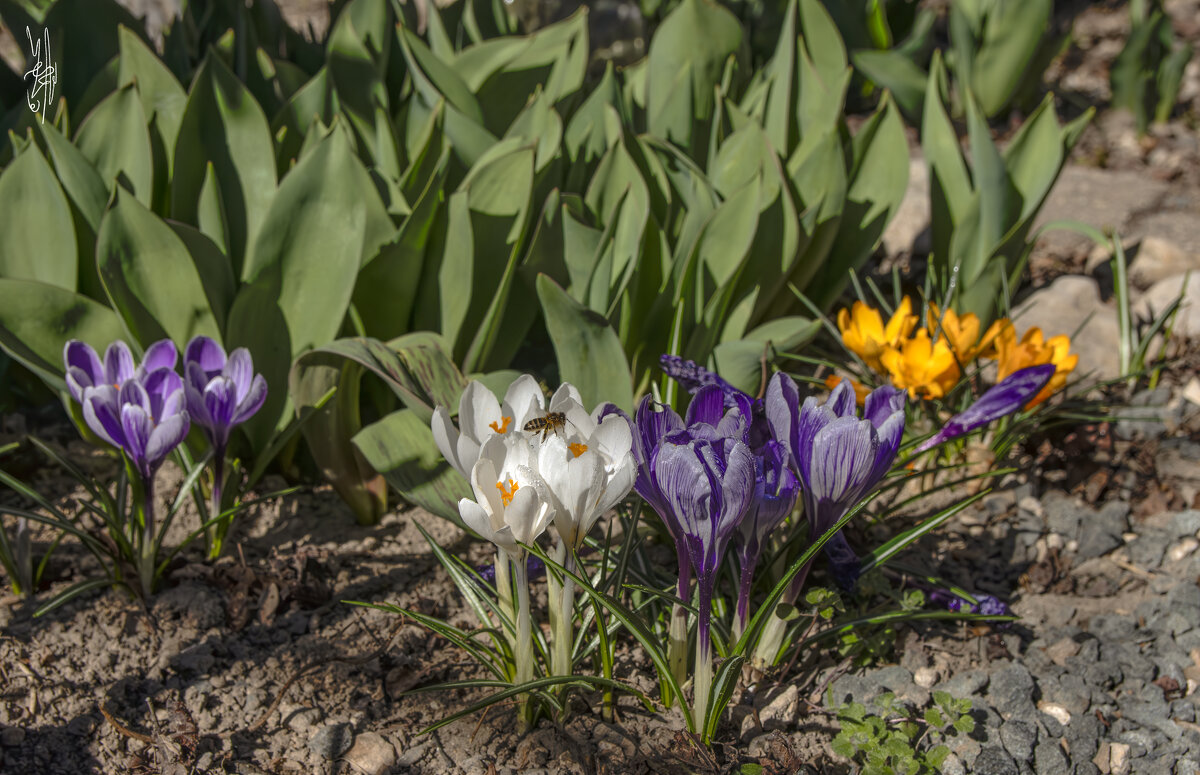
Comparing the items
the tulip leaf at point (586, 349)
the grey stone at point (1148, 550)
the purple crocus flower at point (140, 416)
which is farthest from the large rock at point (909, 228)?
the purple crocus flower at point (140, 416)

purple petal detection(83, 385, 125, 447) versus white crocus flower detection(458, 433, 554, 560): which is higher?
white crocus flower detection(458, 433, 554, 560)

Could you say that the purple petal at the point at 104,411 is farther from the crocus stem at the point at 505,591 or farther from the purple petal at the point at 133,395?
the crocus stem at the point at 505,591

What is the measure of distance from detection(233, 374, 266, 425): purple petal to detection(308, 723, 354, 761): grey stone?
1.78 ft

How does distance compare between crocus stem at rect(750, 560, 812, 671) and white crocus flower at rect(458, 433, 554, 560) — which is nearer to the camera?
white crocus flower at rect(458, 433, 554, 560)

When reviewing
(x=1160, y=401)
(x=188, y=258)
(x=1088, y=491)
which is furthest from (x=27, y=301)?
(x=1160, y=401)

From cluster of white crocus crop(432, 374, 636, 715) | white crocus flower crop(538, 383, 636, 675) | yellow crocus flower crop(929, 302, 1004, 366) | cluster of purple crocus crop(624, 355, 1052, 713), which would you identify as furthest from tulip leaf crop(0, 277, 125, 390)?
yellow crocus flower crop(929, 302, 1004, 366)

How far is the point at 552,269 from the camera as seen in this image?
2.05m

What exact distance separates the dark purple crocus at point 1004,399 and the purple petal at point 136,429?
1339 millimetres

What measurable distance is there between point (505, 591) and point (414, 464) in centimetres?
35

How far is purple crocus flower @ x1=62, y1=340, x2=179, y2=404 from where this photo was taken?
1654 mm

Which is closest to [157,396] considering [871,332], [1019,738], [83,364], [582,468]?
[83,364]

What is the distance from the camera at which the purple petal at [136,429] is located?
1533 millimetres

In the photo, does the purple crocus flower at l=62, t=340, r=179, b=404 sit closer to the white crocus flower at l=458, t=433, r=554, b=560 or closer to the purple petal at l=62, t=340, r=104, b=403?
the purple petal at l=62, t=340, r=104, b=403

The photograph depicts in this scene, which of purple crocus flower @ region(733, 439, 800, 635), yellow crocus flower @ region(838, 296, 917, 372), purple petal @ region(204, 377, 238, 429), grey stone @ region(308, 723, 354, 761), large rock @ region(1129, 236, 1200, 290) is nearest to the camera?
purple crocus flower @ region(733, 439, 800, 635)
